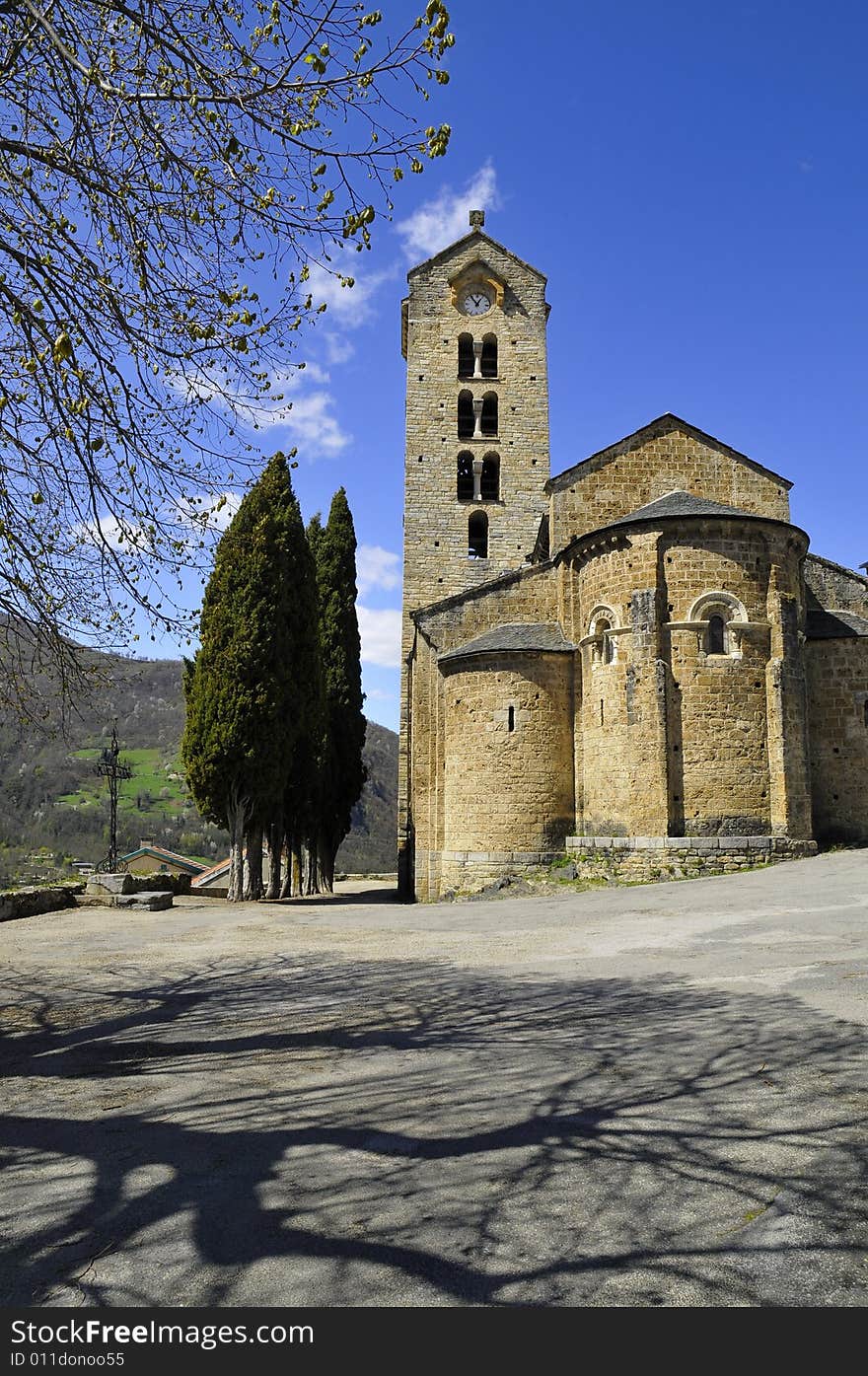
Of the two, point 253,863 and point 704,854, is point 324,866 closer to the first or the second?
point 253,863

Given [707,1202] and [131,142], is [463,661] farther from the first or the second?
[707,1202]

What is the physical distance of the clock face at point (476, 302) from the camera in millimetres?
29297

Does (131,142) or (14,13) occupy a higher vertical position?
(14,13)

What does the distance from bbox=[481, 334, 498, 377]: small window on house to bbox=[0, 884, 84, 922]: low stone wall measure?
850 inches

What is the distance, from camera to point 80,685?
7.01 m

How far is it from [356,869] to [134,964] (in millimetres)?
46279

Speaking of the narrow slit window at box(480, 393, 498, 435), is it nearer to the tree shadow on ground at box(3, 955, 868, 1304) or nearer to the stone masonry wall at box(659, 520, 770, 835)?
the stone masonry wall at box(659, 520, 770, 835)

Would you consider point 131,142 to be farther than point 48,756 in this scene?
No

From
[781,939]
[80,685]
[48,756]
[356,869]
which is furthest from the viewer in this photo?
[48,756]

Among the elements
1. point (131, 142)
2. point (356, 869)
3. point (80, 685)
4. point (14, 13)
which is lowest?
point (356, 869)

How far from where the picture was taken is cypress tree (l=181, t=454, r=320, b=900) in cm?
1781

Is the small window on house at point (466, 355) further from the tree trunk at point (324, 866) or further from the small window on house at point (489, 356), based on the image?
the tree trunk at point (324, 866)

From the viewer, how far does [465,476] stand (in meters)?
29.2

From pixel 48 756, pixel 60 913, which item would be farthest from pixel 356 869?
pixel 60 913
